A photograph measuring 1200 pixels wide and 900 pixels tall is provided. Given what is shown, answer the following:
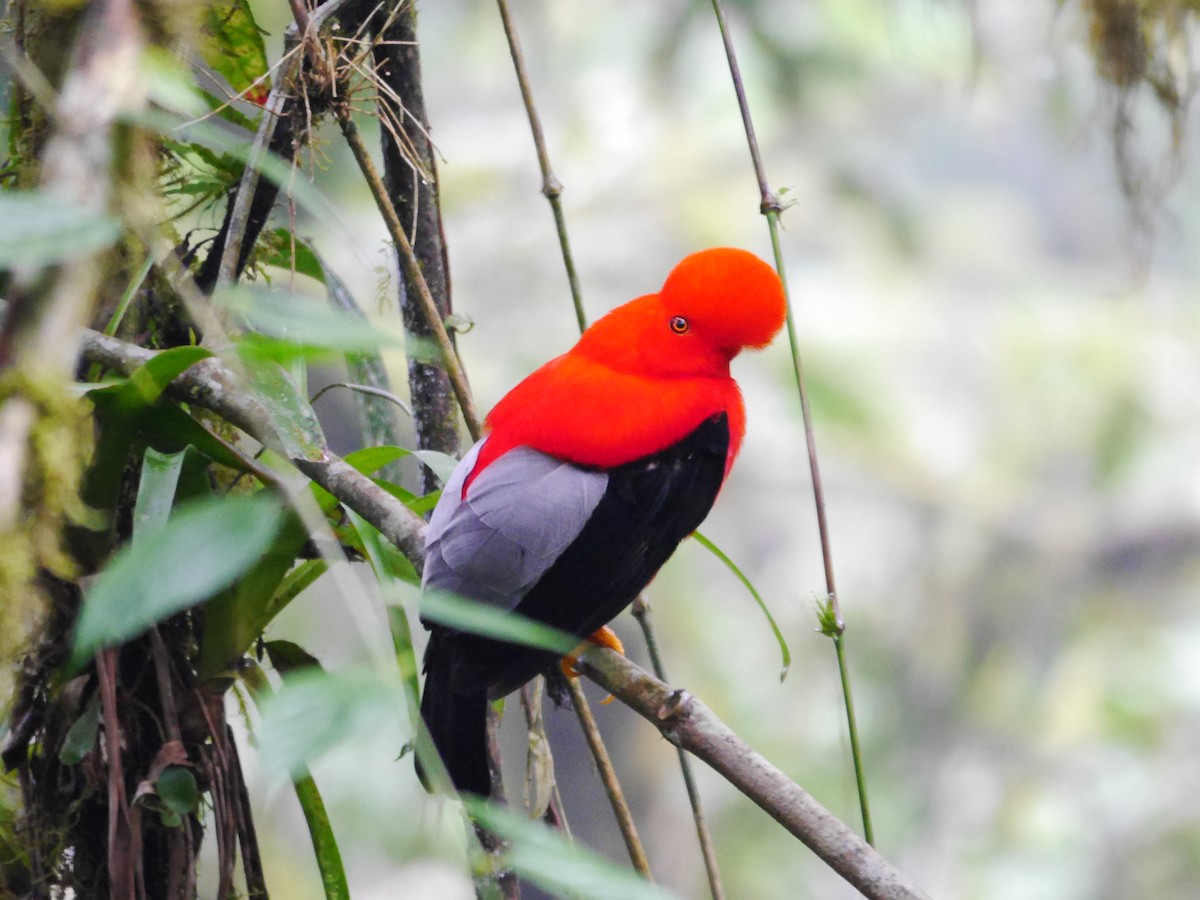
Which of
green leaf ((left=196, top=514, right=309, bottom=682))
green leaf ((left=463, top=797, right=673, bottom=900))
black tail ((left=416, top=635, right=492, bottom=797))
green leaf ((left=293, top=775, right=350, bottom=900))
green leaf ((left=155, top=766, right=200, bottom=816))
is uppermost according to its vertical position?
black tail ((left=416, top=635, right=492, bottom=797))

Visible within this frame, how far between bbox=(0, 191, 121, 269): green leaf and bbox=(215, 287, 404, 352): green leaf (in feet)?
0.18

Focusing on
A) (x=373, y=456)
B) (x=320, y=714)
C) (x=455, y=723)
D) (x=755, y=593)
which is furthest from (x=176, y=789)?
(x=320, y=714)

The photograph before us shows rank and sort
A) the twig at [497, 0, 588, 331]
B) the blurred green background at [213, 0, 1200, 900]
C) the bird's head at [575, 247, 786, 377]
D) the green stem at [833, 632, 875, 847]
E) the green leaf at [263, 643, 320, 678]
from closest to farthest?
the green stem at [833, 632, 875, 847]
the green leaf at [263, 643, 320, 678]
the twig at [497, 0, 588, 331]
the bird's head at [575, 247, 786, 377]
the blurred green background at [213, 0, 1200, 900]

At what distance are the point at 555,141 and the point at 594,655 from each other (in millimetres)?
4766

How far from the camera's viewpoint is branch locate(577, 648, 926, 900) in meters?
0.81

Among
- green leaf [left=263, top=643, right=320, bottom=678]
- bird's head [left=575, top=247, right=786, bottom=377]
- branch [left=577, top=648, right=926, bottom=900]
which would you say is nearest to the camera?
branch [left=577, top=648, right=926, bottom=900]

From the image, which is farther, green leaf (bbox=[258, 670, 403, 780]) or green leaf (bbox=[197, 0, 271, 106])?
green leaf (bbox=[197, 0, 271, 106])

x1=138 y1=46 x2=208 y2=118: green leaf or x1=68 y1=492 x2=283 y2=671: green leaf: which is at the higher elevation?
x1=138 y1=46 x2=208 y2=118: green leaf

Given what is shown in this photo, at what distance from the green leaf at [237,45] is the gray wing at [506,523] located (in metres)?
0.59

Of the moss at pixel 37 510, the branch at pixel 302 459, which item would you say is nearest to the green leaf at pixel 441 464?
the branch at pixel 302 459

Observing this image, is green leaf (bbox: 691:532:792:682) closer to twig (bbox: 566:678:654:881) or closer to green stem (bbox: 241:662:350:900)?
twig (bbox: 566:678:654:881)

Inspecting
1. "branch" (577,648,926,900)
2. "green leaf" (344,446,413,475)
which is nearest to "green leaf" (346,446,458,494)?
"green leaf" (344,446,413,475)

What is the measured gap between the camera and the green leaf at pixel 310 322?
0.35 metres

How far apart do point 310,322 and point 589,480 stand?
0.97 meters
